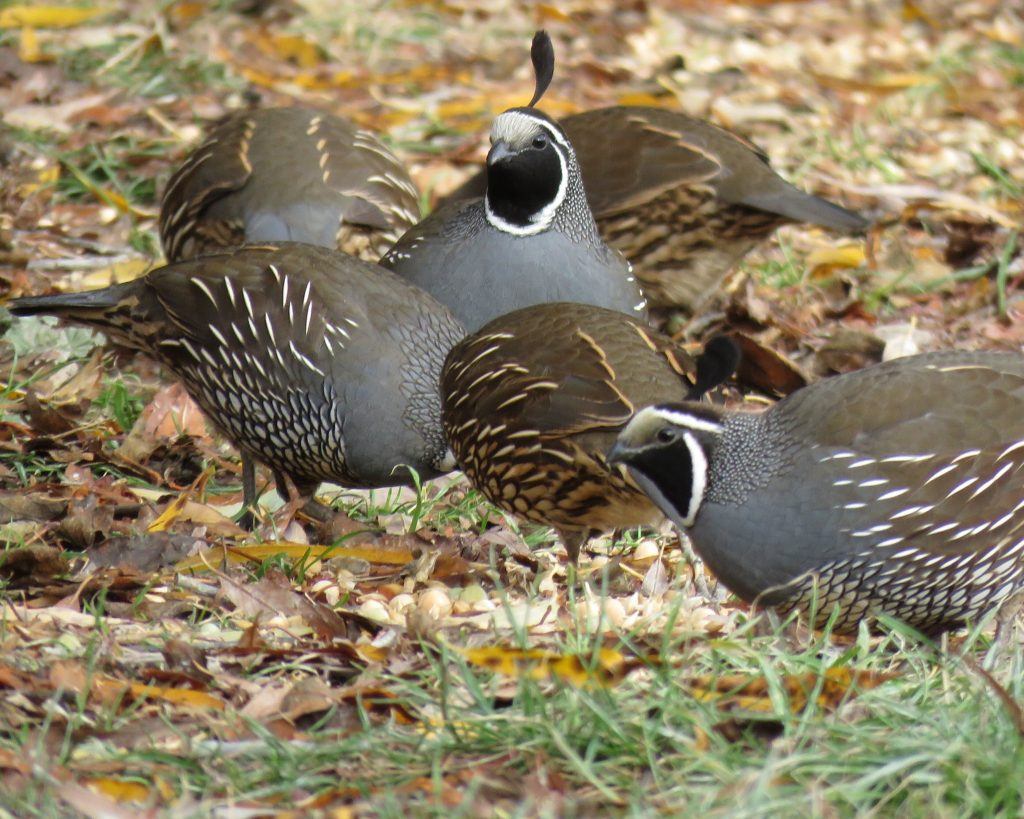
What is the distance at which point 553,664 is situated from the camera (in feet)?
12.5

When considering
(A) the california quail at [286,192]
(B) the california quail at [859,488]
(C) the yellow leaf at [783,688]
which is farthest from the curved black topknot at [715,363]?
(A) the california quail at [286,192]

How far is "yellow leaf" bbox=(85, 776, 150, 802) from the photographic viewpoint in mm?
3539

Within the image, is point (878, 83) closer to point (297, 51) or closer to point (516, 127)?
point (297, 51)

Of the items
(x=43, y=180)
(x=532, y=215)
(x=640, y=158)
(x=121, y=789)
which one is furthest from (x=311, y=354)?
(x=43, y=180)

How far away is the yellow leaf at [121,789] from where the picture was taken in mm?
3539

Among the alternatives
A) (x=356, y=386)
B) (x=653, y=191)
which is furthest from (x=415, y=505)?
(x=653, y=191)

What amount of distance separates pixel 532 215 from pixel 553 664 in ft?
9.35

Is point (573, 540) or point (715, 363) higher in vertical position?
point (715, 363)

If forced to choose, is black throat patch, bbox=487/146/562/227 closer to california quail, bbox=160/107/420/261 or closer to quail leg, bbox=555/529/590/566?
california quail, bbox=160/107/420/261

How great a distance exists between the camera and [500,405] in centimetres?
524

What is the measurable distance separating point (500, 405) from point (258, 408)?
0.98m

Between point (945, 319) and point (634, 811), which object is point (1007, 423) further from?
point (945, 319)

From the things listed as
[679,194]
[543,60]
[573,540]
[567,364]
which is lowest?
[573,540]

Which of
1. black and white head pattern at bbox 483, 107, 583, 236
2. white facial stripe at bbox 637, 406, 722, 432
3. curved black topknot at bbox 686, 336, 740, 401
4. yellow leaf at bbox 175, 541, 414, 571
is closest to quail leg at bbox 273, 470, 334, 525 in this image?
yellow leaf at bbox 175, 541, 414, 571
